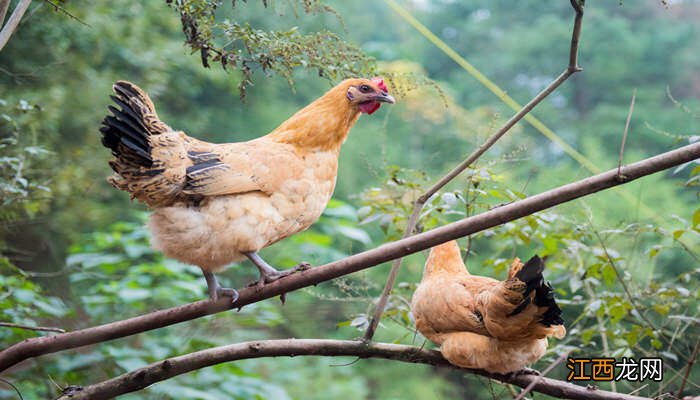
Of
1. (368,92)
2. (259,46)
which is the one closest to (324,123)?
(368,92)

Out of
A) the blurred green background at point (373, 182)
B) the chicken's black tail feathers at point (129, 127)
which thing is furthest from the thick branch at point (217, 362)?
the chicken's black tail feathers at point (129, 127)

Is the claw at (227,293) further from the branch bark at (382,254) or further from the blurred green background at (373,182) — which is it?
the blurred green background at (373,182)

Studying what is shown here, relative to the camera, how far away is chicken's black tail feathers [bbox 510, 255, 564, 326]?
1712mm

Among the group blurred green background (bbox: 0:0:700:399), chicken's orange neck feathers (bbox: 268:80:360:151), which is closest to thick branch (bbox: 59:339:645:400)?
blurred green background (bbox: 0:0:700:399)

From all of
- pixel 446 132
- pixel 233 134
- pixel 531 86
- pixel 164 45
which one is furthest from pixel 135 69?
pixel 531 86

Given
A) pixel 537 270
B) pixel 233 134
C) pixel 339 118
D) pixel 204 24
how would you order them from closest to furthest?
pixel 537 270 → pixel 204 24 → pixel 339 118 → pixel 233 134

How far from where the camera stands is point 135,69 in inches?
183

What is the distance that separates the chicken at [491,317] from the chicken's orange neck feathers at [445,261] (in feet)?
0.19

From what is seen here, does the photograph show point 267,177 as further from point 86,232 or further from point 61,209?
point 86,232

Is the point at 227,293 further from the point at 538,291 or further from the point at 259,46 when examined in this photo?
the point at 538,291

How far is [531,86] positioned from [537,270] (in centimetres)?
360

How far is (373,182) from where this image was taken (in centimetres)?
543

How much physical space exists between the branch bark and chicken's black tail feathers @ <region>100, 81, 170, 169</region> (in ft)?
1.37

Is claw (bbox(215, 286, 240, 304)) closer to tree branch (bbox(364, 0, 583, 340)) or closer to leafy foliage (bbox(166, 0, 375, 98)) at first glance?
tree branch (bbox(364, 0, 583, 340))
